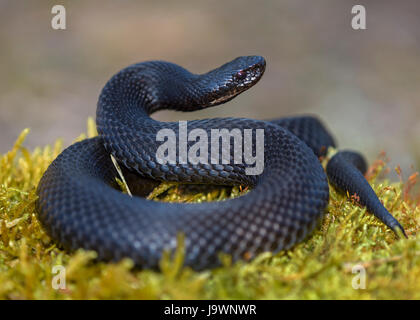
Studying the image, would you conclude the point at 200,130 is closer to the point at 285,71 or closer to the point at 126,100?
the point at 126,100

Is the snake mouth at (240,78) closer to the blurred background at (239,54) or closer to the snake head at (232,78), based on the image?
the snake head at (232,78)

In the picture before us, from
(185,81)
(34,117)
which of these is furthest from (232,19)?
(185,81)

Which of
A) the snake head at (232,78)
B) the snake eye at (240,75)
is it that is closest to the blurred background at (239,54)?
the snake head at (232,78)

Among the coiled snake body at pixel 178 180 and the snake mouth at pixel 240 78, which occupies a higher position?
the snake mouth at pixel 240 78

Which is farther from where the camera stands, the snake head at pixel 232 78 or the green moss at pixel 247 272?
the snake head at pixel 232 78

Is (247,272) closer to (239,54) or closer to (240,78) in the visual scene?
(240,78)

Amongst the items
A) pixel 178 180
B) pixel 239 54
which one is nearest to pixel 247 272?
pixel 178 180

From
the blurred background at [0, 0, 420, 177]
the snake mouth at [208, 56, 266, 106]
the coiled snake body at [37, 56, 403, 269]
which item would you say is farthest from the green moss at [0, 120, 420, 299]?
the blurred background at [0, 0, 420, 177]
